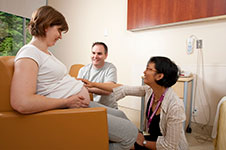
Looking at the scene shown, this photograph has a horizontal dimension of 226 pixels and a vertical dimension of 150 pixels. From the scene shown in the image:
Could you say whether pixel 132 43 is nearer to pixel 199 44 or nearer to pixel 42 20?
pixel 199 44

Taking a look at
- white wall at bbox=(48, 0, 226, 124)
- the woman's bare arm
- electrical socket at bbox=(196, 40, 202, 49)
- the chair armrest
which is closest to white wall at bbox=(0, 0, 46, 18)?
white wall at bbox=(48, 0, 226, 124)

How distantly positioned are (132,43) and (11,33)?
2.95 m

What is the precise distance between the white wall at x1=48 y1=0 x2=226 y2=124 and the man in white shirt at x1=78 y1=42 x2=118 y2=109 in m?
1.16

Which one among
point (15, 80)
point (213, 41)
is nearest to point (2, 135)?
point (15, 80)

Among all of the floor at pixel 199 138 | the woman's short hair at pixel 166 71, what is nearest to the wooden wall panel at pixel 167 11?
the woman's short hair at pixel 166 71

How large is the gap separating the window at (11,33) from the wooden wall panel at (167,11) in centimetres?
279

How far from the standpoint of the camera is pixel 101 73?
64.6 inches

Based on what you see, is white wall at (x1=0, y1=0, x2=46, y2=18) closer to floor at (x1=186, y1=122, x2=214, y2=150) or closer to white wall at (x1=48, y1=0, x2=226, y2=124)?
white wall at (x1=48, y1=0, x2=226, y2=124)

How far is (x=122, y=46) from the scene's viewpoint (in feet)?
9.61

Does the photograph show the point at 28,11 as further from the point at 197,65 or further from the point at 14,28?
the point at 197,65

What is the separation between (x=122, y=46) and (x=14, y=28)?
9.01 feet

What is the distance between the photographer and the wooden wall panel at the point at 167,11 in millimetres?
1884

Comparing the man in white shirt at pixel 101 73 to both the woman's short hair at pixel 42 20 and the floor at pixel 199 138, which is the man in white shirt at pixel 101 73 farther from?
the floor at pixel 199 138

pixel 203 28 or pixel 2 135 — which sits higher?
pixel 203 28
